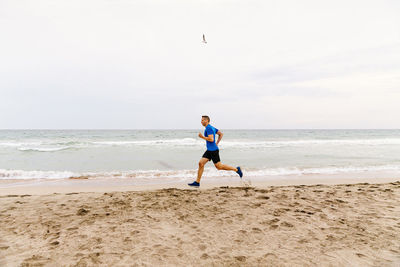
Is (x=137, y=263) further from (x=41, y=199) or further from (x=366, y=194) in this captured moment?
(x=366, y=194)

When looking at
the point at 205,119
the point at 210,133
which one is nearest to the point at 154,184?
the point at 210,133

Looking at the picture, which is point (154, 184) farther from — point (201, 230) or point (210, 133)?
point (201, 230)

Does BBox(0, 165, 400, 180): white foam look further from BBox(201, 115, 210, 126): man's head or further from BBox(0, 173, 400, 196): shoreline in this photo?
BBox(201, 115, 210, 126): man's head

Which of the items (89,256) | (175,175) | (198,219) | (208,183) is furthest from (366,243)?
(175,175)

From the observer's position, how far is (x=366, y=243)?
11.3 ft

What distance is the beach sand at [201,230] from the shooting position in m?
3.09

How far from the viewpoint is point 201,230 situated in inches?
152

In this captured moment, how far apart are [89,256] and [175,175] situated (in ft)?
20.8

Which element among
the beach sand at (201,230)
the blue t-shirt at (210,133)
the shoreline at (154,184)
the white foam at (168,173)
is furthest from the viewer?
the white foam at (168,173)

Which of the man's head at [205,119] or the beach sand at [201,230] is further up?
the man's head at [205,119]

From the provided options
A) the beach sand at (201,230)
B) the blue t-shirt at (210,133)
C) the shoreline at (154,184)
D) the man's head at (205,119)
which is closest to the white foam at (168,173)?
the shoreline at (154,184)

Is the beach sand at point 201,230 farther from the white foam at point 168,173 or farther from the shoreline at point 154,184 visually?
the white foam at point 168,173

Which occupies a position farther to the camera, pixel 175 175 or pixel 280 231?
pixel 175 175

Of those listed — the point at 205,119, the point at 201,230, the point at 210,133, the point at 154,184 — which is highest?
the point at 205,119
